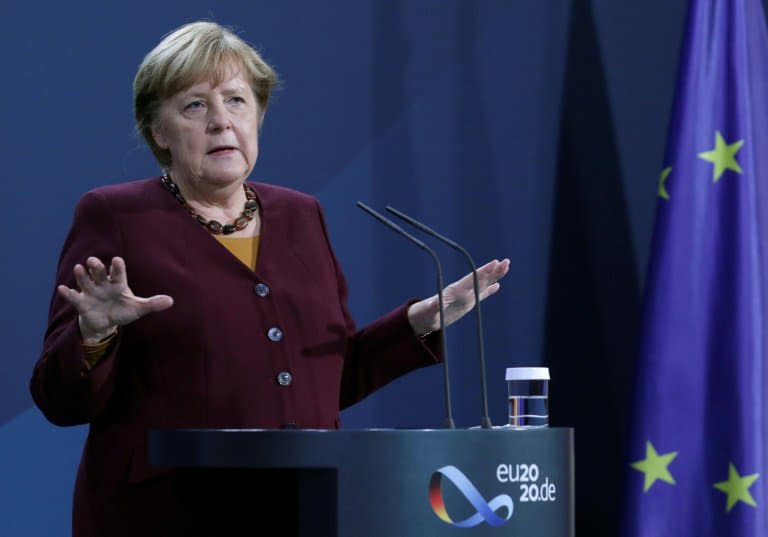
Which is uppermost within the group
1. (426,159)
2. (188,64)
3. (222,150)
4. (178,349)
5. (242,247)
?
(426,159)

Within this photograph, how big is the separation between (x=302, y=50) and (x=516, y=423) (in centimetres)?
151

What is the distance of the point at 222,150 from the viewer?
6.65 ft

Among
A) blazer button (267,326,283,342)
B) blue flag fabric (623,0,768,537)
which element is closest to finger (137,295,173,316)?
blazer button (267,326,283,342)

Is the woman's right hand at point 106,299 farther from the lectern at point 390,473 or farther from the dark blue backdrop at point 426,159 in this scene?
the dark blue backdrop at point 426,159

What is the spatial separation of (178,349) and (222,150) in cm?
37

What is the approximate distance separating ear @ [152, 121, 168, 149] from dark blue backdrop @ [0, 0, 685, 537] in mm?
760

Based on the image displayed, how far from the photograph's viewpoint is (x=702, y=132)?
3127mm

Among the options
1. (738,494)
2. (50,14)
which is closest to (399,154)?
(50,14)

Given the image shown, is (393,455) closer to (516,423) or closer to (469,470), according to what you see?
(469,470)

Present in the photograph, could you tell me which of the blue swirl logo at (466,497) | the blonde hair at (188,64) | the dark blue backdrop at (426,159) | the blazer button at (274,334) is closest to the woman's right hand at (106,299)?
the blazer button at (274,334)

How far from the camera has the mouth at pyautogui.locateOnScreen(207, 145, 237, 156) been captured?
2023mm

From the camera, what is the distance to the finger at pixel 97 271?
155 centimetres

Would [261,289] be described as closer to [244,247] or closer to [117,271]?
[244,247]

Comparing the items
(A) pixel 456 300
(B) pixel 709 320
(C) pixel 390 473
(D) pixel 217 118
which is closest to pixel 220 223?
(D) pixel 217 118
